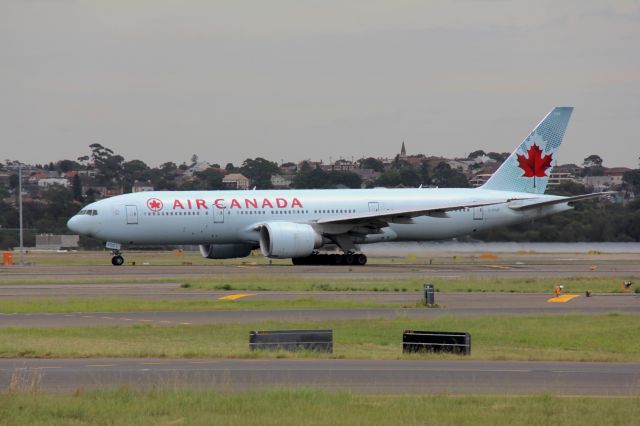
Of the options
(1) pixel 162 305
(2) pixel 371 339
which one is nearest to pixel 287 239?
(1) pixel 162 305

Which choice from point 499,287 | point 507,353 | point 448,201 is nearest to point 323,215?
point 448,201

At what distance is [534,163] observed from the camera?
218ft

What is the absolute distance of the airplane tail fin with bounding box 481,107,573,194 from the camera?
66.4 meters

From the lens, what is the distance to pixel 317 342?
23594mm

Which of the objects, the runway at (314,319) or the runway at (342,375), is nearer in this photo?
the runway at (342,375)

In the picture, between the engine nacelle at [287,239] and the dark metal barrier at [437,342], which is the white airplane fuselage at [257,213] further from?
the dark metal barrier at [437,342]

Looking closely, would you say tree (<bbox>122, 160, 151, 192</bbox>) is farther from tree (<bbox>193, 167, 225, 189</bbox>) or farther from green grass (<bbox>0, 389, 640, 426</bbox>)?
green grass (<bbox>0, 389, 640, 426</bbox>)

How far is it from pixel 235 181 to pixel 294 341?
135537 millimetres

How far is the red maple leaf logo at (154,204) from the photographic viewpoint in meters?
59.5

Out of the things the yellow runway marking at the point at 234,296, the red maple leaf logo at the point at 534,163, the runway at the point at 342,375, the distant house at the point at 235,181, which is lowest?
the runway at the point at 342,375

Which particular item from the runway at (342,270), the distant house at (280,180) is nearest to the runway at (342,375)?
the runway at (342,270)

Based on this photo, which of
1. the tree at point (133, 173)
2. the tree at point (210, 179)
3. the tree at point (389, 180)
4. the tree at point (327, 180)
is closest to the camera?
the tree at point (389, 180)

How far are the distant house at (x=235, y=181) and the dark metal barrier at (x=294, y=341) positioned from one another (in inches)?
4777

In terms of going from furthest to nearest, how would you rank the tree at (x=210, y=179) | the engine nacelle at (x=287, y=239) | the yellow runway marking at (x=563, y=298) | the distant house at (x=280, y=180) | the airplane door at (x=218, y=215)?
1. the distant house at (x=280, y=180)
2. the tree at (x=210, y=179)
3. the airplane door at (x=218, y=215)
4. the engine nacelle at (x=287, y=239)
5. the yellow runway marking at (x=563, y=298)
